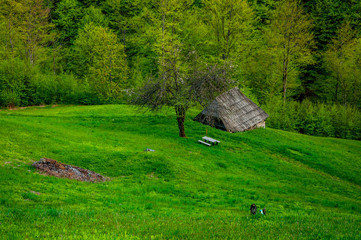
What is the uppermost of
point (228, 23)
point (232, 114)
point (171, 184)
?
point (228, 23)

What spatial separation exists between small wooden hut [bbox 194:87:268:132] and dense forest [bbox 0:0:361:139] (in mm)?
4290

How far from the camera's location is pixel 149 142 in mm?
26641

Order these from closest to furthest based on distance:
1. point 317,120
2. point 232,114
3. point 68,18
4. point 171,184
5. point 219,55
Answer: point 171,184 → point 232,114 → point 317,120 → point 219,55 → point 68,18

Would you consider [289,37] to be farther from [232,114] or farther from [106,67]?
[106,67]

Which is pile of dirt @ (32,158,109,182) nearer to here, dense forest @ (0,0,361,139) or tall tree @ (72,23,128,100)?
dense forest @ (0,0,361,139)

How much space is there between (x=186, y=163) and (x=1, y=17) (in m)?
56.4

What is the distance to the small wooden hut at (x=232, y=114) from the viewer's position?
110 ft

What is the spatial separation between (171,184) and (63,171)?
642 centimetres

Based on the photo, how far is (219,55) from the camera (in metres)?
50.0

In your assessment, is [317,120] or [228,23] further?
[228,23]

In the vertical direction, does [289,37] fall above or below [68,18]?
below

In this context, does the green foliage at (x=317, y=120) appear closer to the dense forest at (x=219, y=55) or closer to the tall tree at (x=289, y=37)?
the dense forest at (x=219, y=55)

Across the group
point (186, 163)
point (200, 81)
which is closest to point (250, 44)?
point (200, 81)

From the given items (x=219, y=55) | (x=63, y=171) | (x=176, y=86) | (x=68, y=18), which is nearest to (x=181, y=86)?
(x=176, y=86)
